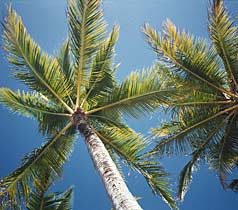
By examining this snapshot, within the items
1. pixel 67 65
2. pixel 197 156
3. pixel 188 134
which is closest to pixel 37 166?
pixel 67 65

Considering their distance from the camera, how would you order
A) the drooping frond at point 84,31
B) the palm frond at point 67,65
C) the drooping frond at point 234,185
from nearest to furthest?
1. the drooping frond at point 84,31
2. the palm frond at point 67,65
3. the drooping frond at point 234,185

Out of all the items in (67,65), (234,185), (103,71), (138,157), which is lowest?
(234,185)

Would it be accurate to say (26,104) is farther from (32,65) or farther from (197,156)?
(197,156)

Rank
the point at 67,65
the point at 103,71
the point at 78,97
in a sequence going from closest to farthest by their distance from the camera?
the point at 78,97 < the point at 103,71 < the point at 67,65

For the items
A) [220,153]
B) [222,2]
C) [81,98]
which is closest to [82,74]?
[81,98]

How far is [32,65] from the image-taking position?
8.87 m

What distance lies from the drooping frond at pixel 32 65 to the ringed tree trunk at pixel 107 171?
2.61 feet

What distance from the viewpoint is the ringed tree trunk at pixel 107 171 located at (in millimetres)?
5487

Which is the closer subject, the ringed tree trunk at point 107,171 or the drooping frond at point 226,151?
Answer: the ringed tree trunk at point 107,171

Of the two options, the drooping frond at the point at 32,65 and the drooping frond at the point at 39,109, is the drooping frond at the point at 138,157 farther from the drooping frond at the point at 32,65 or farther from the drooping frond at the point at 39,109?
the drooping frond at the point at 32,65

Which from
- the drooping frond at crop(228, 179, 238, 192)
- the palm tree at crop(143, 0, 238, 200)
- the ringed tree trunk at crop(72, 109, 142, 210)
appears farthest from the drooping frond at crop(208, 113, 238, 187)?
the ringed tree trunk at crop(72, 109, 142, 210)

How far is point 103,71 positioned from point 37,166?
2979mm

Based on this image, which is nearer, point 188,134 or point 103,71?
point 103,71

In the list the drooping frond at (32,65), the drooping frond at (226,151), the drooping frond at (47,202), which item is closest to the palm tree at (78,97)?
the drooping frond at (32,65)
